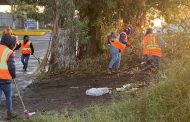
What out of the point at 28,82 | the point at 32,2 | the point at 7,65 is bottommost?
the point at 28,82

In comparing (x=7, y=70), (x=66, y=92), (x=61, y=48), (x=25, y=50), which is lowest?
(x=66, y=92)

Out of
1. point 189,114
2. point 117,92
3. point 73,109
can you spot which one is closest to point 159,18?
point 117,92

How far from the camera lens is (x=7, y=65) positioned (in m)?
10.1

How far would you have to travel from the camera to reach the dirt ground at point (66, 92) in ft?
37.6

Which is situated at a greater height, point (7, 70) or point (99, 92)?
point (7, 70)

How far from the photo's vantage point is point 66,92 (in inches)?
531

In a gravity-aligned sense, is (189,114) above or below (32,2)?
below

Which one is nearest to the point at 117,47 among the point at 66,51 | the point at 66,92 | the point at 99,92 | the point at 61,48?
the point at 66,51

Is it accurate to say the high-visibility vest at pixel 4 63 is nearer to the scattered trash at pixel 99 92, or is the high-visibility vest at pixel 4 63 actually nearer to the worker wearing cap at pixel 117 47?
the scattered trash at pixel 99 92

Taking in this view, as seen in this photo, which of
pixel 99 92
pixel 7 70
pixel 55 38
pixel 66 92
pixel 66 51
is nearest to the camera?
pixel 7 70

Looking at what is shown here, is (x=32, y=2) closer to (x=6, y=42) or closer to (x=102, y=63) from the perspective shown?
(x=102, y=63)

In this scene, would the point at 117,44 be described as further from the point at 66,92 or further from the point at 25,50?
the point at 25,50

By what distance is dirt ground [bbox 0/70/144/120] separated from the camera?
1145 centimetres

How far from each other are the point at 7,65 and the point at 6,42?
21.2 inches
